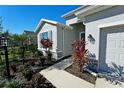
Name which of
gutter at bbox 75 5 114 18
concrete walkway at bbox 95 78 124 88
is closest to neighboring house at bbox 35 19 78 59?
gutter at bbox 75 5 114 18

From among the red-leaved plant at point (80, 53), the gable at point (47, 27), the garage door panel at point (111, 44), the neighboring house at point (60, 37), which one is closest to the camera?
the garage door panel at point (111, 44)

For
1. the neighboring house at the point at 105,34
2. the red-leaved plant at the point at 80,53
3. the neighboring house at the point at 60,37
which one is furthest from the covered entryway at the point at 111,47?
the neighboring house at the point at 60,37

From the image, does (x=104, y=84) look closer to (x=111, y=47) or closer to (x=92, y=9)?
(x=111, y=47)

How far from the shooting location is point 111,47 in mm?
6039

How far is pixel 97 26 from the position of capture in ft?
21.5

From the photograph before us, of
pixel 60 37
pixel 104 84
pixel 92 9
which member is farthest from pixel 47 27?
pixel 104 84

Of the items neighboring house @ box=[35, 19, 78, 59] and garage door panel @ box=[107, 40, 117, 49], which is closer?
garage door panel @ box=[107, 40, 117, 49]

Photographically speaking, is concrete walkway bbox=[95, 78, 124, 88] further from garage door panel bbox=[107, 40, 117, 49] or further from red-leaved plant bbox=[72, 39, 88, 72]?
garage door panel bbox=[107, 40, 117, 49]

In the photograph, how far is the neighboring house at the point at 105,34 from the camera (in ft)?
18.6

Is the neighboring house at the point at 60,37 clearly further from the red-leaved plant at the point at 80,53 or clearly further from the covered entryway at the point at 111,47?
the covered entryway at the point at 111,47

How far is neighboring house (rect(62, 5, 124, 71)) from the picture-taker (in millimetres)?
5660
